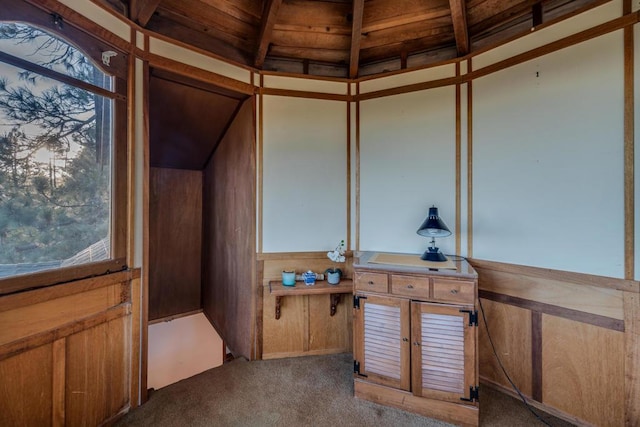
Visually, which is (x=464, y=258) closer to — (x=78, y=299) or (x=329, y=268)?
(x=329, y=268)

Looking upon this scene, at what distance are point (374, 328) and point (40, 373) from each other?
194 cm

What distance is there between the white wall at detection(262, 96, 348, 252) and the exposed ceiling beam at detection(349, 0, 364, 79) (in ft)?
1.10

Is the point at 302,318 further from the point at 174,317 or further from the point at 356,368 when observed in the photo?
the point at 174,317

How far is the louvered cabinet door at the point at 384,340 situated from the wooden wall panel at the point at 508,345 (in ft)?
2.52

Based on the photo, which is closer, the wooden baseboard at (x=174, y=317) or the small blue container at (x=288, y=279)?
the small blue container at (x=288, y=279)

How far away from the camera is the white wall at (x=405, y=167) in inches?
95.0

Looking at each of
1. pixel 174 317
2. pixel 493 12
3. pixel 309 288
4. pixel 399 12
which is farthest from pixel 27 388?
pixel 493 12

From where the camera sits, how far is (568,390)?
6.06 feet

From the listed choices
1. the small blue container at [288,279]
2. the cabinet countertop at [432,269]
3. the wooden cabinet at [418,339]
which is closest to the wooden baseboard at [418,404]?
the wooden cabinet at [418,339]

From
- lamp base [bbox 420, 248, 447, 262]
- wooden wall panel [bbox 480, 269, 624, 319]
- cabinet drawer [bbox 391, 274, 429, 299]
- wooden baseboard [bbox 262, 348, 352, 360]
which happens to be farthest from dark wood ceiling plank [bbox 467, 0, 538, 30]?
wooden baseboard [bbox 262, 348, 352, 360]

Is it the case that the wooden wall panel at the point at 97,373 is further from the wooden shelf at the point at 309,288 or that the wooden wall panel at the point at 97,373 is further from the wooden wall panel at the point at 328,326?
the wooden wall panel at the point at 328,326

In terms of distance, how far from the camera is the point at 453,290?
1.84m

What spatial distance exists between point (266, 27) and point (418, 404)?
10.1ft

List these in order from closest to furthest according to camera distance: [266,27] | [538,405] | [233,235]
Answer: [538,405]
[266,27]
[233,235]
